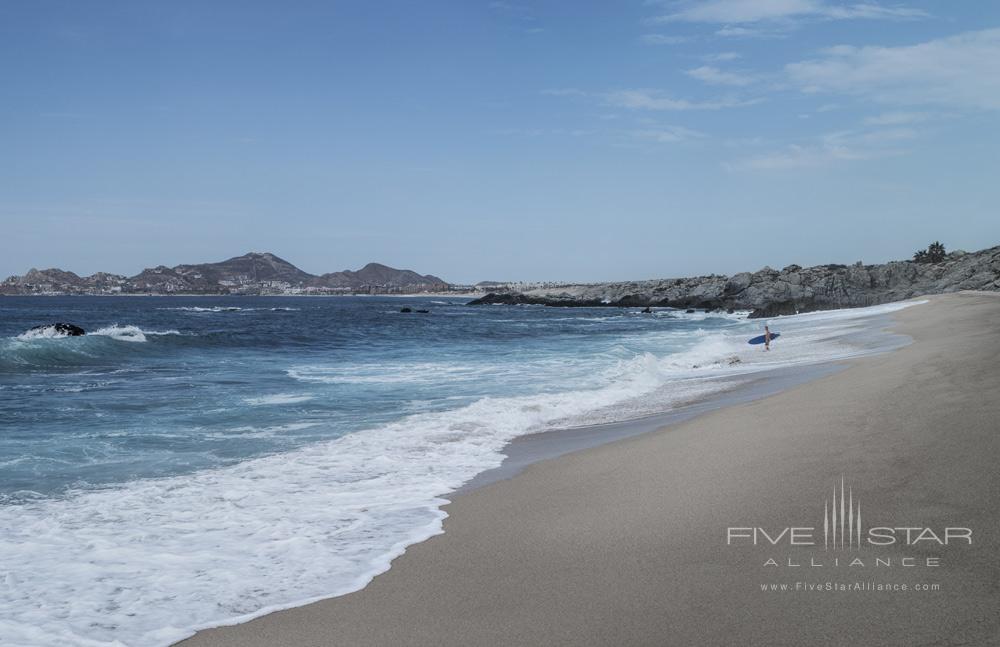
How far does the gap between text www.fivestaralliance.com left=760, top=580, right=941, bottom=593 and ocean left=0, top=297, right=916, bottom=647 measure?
245 cm

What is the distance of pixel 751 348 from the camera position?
78.3ft

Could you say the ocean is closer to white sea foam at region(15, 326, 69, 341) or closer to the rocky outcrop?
white sea foam at region(15, 326, 69, 341)

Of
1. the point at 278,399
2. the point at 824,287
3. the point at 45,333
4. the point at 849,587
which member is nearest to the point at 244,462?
the point at 278,399

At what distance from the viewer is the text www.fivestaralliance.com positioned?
3459 millimetres

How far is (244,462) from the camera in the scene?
8.35 metres

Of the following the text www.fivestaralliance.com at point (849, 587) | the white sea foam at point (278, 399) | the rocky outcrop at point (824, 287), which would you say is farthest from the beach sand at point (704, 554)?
the rocky outcrop at point (824, 287)

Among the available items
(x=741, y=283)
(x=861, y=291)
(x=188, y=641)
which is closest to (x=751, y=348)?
(x=188, y=641)

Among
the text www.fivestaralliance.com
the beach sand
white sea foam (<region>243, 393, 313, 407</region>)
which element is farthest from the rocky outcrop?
the text www.fivestaralliance.com

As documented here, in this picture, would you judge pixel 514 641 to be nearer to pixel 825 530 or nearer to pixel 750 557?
pixel 750 557

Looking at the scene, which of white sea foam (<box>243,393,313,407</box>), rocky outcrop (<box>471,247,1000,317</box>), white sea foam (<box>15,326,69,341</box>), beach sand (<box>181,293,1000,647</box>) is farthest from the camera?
rocky outcrop (<box>471,247,1000,317</box>)

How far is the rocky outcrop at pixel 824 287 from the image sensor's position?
5734cm

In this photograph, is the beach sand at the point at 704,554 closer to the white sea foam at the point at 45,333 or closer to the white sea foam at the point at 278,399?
the white sea foam at the point at 278,399

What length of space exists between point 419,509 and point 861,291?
7477cm

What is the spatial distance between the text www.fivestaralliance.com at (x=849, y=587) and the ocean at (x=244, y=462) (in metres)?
2.45
